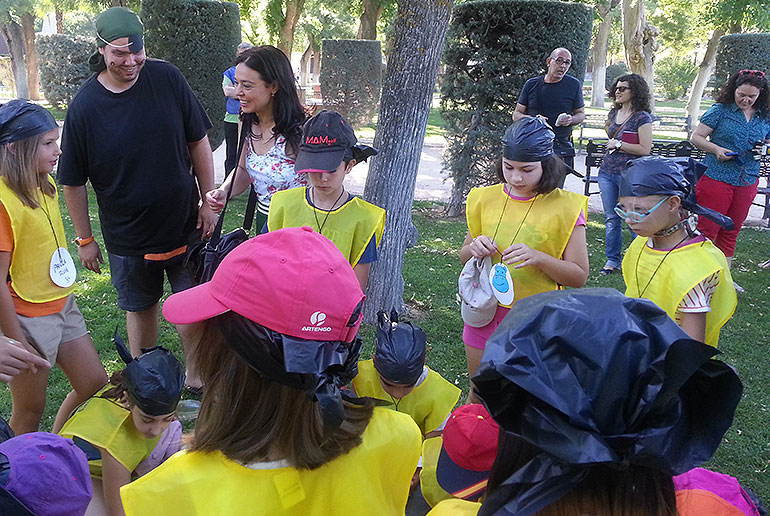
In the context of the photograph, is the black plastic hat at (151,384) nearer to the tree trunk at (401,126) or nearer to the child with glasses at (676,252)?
the child with glasses at (676,252)

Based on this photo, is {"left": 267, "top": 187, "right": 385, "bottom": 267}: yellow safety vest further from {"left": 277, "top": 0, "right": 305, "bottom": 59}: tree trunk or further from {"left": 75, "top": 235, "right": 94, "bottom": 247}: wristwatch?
{"left": 277, "top": 0, "right": 305, "bottom": 59}: tree trunk

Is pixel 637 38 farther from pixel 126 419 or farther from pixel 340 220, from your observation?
pixel 126 419

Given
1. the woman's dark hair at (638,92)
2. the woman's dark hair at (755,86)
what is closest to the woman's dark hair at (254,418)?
the woman's dark hair at (755,86)

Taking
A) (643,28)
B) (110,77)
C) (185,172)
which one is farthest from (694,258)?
(643,28)

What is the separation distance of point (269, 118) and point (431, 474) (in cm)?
209

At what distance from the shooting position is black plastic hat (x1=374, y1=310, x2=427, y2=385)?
305 centimetres

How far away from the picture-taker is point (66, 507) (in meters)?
1.80

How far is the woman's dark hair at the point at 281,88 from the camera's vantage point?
3.53 meters

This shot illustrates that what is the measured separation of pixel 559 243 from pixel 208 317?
206cm

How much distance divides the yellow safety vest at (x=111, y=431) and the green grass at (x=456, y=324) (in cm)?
131


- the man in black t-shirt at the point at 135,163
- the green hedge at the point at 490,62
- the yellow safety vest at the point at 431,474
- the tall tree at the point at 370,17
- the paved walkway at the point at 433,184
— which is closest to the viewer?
the yellow safety vest at the point at 431,474

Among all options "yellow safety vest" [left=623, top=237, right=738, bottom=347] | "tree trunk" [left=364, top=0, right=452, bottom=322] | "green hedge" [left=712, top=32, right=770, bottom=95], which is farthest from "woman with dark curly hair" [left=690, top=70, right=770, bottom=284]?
"green hedge" [left=712, top=32, right=770, bottom=95]

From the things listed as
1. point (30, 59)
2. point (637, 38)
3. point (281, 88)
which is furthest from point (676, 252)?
point (30, 59)

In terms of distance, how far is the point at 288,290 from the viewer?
1415 millimetres
